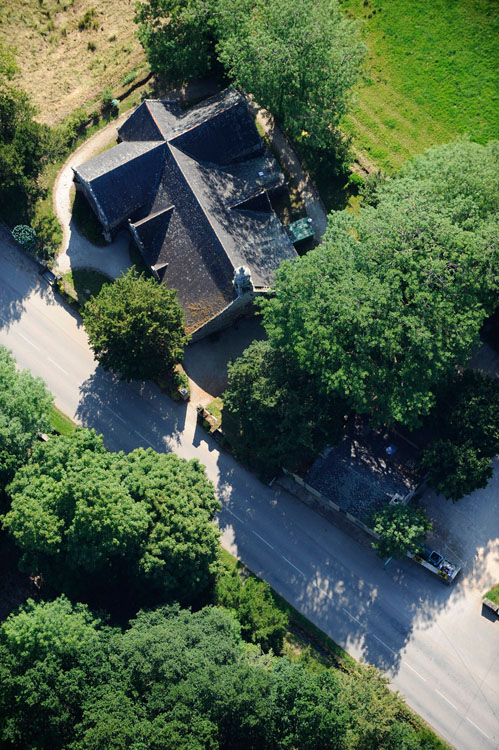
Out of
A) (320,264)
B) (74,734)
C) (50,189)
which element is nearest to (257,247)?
(320,264)

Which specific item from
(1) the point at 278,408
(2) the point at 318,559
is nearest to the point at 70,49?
(1) the point at 278,408

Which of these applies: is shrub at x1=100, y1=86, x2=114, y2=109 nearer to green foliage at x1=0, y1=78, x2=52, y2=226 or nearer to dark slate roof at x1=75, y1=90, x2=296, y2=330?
dark slate roof at x1=75, y1=90, x2=296, y2=330

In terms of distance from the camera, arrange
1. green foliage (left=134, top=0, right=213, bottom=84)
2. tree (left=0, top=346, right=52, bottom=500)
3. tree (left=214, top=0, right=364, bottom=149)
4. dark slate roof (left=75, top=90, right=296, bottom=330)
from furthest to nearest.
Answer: green foliage (left=134, top=0, right=213, bottom=84)
dark slate roof (left=75, top=90, right=296, bottom=330)
tree (left=214, top=0, right=364, bottom=149)
tree (left=0, top=346, right=52, bottom=500)

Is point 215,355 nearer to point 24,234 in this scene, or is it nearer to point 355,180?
point 24,234

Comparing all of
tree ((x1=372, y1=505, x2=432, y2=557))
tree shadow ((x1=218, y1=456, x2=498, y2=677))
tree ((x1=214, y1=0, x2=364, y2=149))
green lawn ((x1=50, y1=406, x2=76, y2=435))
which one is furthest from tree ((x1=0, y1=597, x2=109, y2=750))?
tree ((x1=214, y1=0, x2=364, y2=149))

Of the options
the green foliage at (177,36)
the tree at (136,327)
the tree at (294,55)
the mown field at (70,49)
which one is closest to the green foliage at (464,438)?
the tree at (136,327)

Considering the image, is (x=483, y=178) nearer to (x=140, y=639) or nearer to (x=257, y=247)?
(x=257, y=247)
